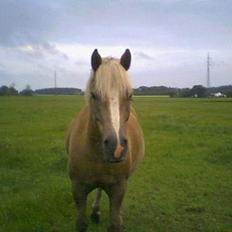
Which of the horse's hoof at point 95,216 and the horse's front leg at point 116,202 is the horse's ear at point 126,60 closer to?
the horse's front leg at point 116,202

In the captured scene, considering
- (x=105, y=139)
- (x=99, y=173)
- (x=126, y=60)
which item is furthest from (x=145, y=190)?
(x=105, y=139)

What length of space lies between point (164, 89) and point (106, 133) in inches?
3242

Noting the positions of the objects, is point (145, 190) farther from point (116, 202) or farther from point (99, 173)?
point (99, 173)

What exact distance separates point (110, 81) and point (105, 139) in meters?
0.57

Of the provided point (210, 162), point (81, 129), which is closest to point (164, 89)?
point (210, 162)

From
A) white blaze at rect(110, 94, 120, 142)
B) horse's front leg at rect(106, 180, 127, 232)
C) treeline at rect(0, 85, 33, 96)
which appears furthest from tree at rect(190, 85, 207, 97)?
white blaze at rect(110, 94, 120, 142)

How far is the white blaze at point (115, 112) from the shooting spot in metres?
3.26

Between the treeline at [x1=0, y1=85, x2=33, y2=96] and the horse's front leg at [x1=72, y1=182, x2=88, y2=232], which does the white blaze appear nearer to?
the horse's front leg at [x1=72, y1=182, x2=88, y2=232]

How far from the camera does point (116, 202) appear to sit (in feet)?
14.2

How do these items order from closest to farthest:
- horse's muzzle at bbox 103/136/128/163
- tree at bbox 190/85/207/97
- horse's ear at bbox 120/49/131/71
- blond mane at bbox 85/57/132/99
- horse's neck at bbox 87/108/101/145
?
horse's muzzle at bbox 103/136/128/163 → blond mane at bbox 85/57/132/99 → horse's ear at bbox 120/49/131/71 → horse's neck at bbox 87/108/101/145 → tree at bbox 190/85/207/97

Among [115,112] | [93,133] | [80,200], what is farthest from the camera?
[80,200]

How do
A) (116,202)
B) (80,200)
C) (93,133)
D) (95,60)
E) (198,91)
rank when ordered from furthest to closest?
(198,91)
(80,200)
(116,202)
(93,133)
(95,60)

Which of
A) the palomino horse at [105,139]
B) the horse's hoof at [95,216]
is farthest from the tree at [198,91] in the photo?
the palomino horse at [105,139]

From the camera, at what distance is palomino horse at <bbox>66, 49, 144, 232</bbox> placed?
330 centimetres
